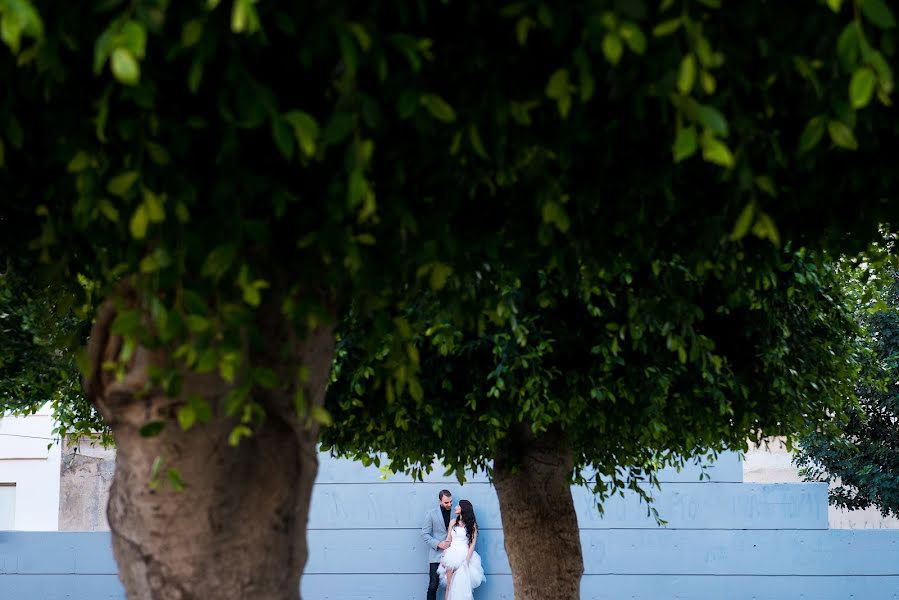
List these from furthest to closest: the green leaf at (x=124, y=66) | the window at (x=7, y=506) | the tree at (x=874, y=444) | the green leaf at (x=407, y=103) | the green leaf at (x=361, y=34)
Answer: the window at (x=7, y=506) < the tree at (x=874, y=444) < the green leaf at (x=407, y=103) < the green leaf at (x=361, y=34) < the green leaf at (x=124, y=66)

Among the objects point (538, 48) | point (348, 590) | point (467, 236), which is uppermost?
point (538, 48)

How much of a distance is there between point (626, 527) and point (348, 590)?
418 cm

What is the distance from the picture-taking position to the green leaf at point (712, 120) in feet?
8.31

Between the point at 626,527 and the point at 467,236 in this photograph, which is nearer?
the point at 467,236

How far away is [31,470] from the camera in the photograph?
22.9 metres

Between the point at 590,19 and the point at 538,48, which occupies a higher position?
the point at 538,48

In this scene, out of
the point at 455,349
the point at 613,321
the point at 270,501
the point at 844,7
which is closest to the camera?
the point at 844,7

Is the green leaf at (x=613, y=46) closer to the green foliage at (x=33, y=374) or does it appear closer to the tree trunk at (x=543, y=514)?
the green foliage at (x=33, y=374)

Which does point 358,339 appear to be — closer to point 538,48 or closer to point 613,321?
point 613,321

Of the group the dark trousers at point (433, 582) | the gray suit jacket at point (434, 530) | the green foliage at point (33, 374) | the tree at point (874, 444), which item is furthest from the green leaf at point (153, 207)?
the tree at point (874, 444)

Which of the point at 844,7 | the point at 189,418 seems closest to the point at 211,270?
the point at 189,418

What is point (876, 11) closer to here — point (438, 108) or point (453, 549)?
point (438, 108)

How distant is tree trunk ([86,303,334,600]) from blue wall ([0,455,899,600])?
12667 mm

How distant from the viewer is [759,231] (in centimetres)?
294
